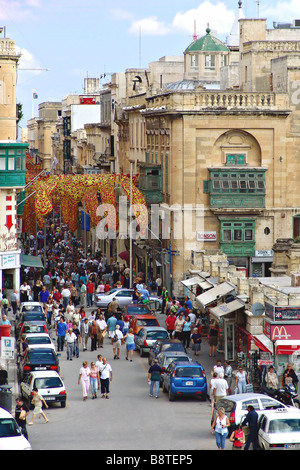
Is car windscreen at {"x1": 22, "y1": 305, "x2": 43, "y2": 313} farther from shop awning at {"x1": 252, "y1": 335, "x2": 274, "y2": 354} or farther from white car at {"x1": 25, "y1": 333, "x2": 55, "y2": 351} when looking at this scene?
shop awning at {"x1": 252, "y1": 335, "x2": 274, "y2": 354}

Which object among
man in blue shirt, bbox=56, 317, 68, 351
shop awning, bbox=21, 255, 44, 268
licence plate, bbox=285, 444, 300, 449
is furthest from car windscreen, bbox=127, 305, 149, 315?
licence plate, bbox=285, 444, 300, 449

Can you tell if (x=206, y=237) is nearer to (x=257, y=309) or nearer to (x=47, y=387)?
(x=257, y=309)

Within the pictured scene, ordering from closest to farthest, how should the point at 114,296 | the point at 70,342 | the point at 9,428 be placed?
1. the point at 9,428
2. the point at 70,342
3. the point at 114,296

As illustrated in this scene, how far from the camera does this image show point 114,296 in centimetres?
5262

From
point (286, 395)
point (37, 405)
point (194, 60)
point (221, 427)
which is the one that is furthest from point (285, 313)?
point (194, 60)

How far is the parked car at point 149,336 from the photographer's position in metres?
41.3

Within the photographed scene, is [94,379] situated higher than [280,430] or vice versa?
[280,430]

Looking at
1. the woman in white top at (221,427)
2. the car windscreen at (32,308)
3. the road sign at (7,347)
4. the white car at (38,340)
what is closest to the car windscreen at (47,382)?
the road sign at (7,347)

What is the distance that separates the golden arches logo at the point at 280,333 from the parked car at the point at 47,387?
6511mm

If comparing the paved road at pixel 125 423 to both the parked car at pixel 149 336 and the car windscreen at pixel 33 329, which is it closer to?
the parked car at pixel 149 336

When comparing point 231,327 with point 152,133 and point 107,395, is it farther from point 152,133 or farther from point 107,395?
point 152,133

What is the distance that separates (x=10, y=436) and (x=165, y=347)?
42.0 ft
